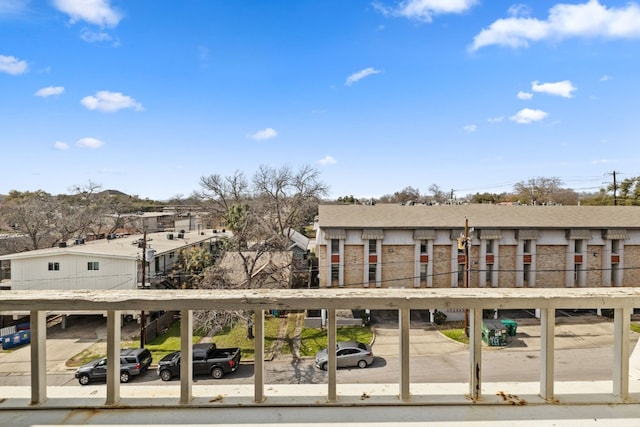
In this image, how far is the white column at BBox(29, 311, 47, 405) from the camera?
201 centimetres

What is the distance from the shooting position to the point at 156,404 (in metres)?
1.99

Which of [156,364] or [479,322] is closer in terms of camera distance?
[479,322]

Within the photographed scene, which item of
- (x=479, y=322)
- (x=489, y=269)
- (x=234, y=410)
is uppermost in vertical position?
(x=479, y=322)

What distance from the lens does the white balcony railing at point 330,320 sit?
1.97 m

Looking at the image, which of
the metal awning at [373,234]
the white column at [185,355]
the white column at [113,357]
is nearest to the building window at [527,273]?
the metal awning at [373,234]

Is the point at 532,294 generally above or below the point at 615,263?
above

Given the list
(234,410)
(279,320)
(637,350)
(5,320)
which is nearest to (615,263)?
(279,320)

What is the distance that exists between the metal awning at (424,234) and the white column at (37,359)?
2150 centimetres

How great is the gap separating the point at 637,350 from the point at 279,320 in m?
18.9

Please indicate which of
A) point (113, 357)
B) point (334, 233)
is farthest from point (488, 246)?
point (113, 357)

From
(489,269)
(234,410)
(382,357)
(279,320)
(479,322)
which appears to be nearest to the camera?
(234,410)

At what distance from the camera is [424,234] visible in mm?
22219

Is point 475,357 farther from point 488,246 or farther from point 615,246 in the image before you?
point 615,246

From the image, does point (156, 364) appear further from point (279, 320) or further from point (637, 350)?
point (637, 350)
